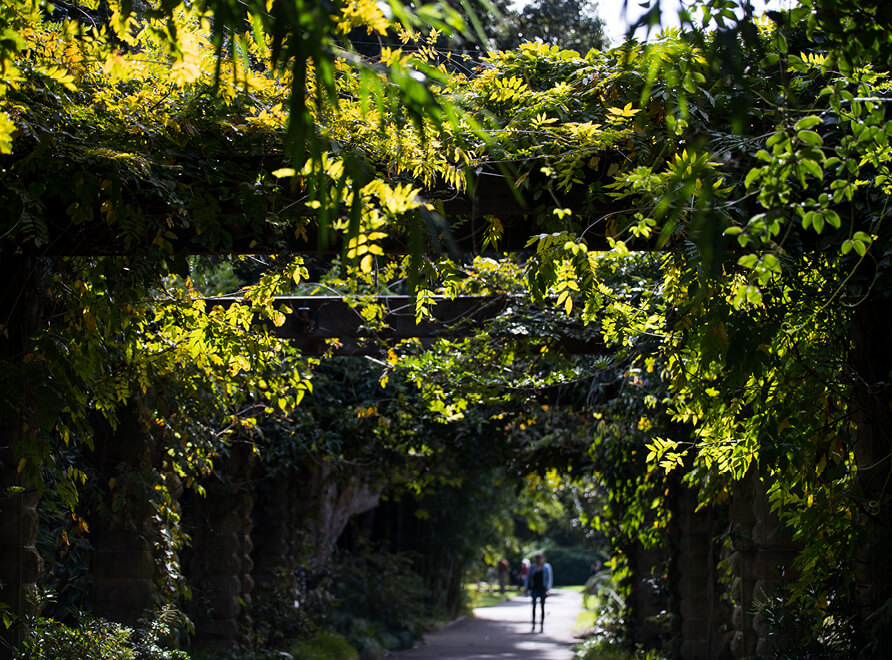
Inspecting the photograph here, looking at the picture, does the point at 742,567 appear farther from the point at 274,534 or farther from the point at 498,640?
the point at 498,640

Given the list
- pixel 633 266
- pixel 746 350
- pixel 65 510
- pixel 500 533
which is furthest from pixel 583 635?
pixel 746 350

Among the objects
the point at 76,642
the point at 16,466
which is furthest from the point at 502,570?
the point at 16,466

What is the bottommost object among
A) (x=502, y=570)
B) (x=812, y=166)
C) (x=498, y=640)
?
(x=502, y=570)

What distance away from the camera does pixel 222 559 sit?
10078 mm

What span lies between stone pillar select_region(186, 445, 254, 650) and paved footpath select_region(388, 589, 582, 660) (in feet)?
10.9

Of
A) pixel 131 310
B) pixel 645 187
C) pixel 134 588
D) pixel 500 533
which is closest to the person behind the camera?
pixel 645 187

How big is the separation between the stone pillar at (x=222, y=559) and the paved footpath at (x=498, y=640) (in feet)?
10.9

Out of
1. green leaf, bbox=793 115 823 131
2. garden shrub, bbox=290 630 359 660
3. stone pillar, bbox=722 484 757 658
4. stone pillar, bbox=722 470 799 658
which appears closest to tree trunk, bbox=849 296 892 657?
stone pillar, bbox=722 470 799 658

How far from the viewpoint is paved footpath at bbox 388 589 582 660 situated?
1278 centimetres

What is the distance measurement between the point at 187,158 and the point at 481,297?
286 cm

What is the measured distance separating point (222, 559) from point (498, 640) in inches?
261

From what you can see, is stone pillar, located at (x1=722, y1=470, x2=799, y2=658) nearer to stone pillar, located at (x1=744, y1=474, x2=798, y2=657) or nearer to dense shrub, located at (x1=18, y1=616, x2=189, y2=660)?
stone pillar, located at (x1=744, y1=474, x2=798, y2=657)

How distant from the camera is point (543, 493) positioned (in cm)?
1730

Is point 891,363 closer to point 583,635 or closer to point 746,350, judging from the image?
point 746,350
